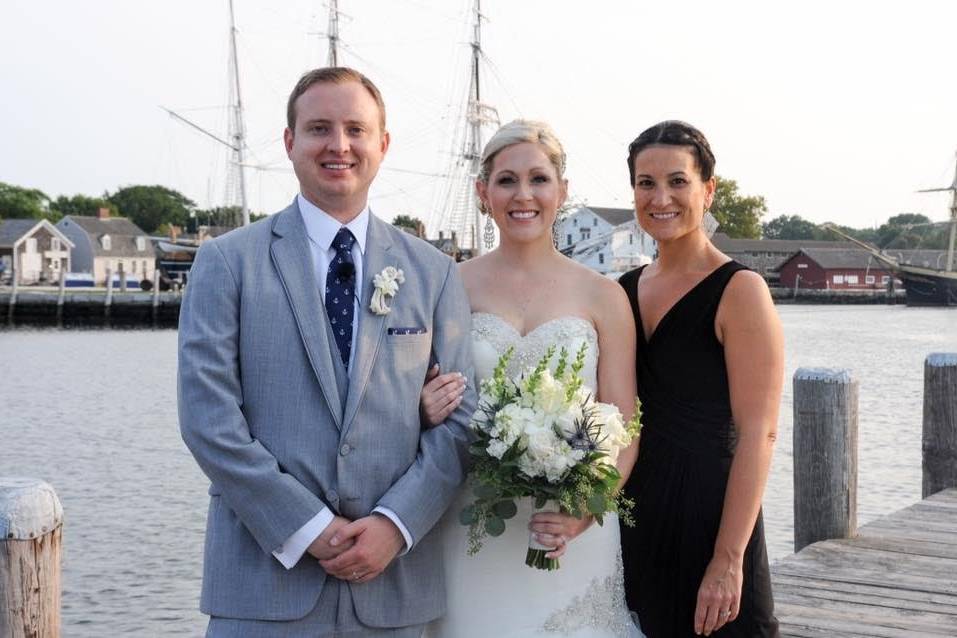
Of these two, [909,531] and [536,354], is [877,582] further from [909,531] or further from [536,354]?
[536,354]

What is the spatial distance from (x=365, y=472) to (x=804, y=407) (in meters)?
4.62

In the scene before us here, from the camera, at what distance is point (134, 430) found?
2550 cm

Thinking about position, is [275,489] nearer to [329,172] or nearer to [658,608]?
[329,172]

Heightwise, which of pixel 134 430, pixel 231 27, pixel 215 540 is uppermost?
pixel 231 27

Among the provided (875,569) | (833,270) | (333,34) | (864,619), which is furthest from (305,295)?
(833,270)

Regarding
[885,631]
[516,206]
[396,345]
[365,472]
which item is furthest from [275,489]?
[885,631]

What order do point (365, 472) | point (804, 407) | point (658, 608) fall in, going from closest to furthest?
point (365, 472) < point (658, 608) < point (804, 407)

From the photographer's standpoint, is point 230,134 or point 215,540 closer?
point 215,540

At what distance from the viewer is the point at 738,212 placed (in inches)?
5221

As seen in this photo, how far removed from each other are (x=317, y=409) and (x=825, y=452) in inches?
189

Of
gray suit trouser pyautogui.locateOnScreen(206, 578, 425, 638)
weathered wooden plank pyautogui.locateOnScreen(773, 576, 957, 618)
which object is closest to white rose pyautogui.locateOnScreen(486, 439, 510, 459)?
gray suit trouser pyautogui.locateOnScreen(206, 578, 425, 638)

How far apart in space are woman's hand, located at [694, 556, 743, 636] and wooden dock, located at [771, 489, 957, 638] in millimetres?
1688

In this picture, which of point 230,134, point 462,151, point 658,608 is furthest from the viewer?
point 230,134

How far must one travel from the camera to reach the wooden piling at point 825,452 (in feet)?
23.4
